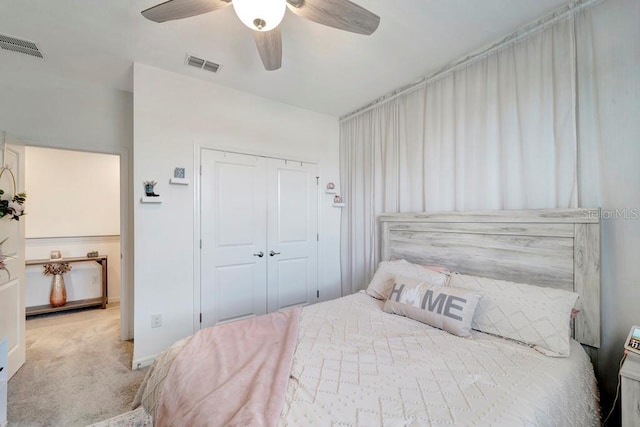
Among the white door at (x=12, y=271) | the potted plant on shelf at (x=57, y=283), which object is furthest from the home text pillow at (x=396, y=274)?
the potted plant on shelf at (x=57, y=283)

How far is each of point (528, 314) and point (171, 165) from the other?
120 inches

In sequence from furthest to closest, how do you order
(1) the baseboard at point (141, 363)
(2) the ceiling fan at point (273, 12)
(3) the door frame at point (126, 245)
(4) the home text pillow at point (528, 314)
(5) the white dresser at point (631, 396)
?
1. (3) the door frame at point (126, 245)
2. (1) the baseboard at point (141, 363)
3. (4) the home text pillow at point (528, 314)
4. (2) the ceiling fan at point (273, 12)
5. (5) the white dresser at point (631, 396)

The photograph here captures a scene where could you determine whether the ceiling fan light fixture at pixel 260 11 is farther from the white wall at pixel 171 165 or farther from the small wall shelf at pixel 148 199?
the small wall shelf at pixel 148 199

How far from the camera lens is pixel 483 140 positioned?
7.31 ft

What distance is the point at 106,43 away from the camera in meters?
2.16

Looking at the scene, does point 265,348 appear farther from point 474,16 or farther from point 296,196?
point 474,16

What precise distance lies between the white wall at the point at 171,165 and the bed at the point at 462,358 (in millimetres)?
1151

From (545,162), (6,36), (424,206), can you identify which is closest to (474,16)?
(545,162)

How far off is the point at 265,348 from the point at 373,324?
30.3 inches

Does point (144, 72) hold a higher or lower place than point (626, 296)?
higher

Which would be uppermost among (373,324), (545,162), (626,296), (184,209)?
(545,162)

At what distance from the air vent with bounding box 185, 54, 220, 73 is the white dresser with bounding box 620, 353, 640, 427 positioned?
3.41 metres

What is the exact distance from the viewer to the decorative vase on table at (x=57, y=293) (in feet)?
12.4

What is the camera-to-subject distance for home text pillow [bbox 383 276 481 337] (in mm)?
1662
